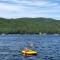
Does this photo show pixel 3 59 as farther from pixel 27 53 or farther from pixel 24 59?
pixel 27 53

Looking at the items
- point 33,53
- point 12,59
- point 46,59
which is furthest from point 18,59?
point 33,53

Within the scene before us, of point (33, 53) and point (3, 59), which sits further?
point (33, 53)

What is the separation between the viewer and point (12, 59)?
73812mm

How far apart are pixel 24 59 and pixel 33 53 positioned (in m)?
9.93

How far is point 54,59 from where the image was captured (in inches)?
2923

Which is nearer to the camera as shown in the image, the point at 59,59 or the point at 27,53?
the point at 59,59

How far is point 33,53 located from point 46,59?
40.5 feet

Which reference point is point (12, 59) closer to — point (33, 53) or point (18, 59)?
point (18, 59)

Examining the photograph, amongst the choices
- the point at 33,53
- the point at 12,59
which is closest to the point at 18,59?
the point at 12,59

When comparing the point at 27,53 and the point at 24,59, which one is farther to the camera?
the point at 27,53

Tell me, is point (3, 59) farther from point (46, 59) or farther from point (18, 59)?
point (46, 59)

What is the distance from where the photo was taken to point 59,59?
7381 centimetres

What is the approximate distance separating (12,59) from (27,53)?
13.3 meters

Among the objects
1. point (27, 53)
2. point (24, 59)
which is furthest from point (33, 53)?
point (24, 59)
